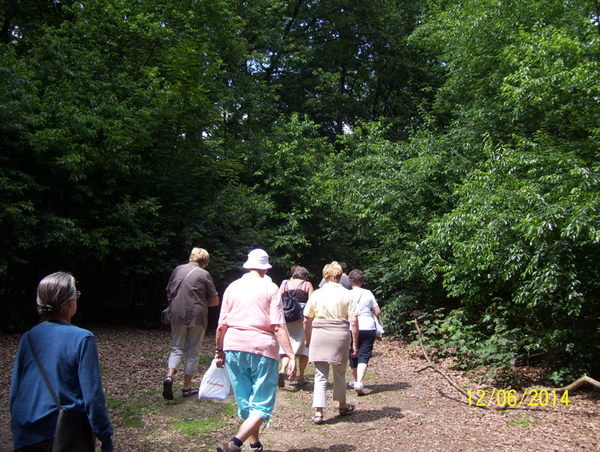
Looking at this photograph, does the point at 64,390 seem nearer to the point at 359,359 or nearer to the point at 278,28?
the point at 359,359

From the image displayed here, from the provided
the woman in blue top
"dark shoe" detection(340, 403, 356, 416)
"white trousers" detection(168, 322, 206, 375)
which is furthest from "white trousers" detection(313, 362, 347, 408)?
the woman in blue top

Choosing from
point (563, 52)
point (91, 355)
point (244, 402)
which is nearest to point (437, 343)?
point (563, 52)

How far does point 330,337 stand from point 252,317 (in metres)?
1.46

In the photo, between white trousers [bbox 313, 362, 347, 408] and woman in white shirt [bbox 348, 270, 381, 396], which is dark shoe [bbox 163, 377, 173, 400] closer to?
white trousers [bbox 313, 362, 347, 408]

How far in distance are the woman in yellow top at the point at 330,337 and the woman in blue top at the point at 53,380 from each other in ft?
9.60

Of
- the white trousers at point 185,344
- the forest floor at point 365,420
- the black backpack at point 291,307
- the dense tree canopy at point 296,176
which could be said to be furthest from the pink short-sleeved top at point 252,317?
the dense tree canopy at point 296,176

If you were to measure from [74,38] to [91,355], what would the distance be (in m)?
11.6

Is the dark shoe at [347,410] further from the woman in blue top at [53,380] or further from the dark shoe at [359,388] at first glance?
the woman in blue top at [53,380]

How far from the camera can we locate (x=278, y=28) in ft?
64.2

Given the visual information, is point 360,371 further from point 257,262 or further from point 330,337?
point 257,262

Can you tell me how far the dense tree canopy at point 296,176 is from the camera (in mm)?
6969

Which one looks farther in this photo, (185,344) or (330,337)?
(185,344)

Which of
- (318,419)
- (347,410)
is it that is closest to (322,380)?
(318,419)
